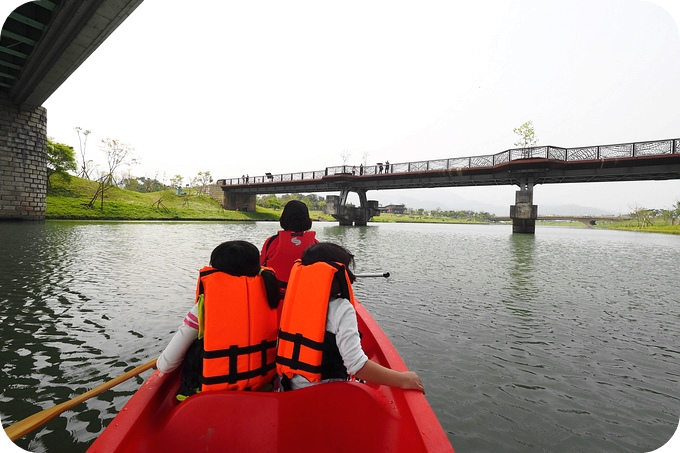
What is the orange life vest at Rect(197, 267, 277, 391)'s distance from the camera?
2264 mm

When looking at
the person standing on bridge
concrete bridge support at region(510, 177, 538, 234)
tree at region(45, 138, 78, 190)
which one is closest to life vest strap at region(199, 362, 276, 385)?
the person standing on bridge

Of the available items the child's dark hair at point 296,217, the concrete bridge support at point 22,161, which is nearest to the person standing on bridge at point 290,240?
the child's dark hair at point 296,217

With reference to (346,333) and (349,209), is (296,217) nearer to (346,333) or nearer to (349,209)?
(346,333)

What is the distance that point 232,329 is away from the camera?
229 centimetres

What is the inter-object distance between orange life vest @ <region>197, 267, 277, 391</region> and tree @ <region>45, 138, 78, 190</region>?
59.5 m

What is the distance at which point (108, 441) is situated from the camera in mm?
2033

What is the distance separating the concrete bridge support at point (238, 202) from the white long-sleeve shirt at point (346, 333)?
67401mm

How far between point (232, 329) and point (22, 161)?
3554cm

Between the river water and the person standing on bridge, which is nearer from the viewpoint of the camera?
the river water

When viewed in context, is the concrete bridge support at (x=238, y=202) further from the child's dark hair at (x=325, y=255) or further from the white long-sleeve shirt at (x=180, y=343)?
the child's dark hair at (x=325, y=255)

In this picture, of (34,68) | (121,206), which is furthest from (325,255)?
(121,206)

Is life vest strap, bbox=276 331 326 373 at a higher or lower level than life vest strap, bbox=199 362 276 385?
higher

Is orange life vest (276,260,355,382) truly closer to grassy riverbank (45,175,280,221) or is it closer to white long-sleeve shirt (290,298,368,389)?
white long-sleeve shirt (290,298,368,389)

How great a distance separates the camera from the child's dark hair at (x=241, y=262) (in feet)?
7.55
